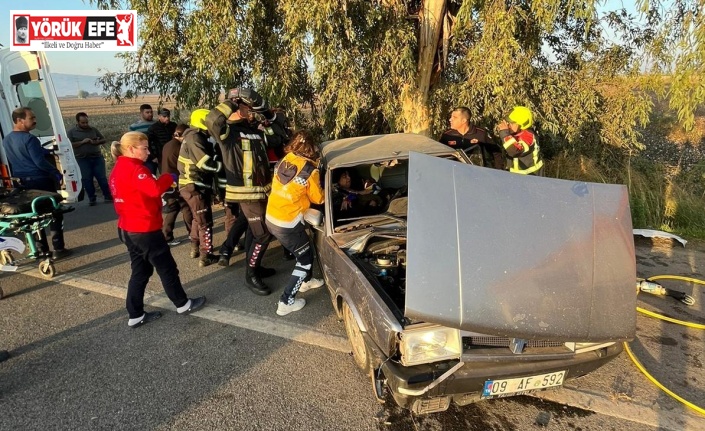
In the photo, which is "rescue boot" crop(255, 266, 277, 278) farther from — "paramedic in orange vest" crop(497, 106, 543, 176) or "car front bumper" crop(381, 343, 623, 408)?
"paramedic in orange vest" crop(497, 106, 543, 176)

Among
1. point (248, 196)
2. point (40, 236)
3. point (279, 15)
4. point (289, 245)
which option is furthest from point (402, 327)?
point (279, 15)

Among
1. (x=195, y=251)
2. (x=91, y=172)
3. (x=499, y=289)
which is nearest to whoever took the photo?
(x=499, y=289)

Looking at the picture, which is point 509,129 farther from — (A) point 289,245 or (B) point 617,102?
(B) point 617,102

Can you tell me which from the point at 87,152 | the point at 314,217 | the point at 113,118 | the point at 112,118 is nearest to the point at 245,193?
the point at 314,217

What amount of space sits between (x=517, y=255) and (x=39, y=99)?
7589mm

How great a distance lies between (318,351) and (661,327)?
3.00m

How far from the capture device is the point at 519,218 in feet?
7.70

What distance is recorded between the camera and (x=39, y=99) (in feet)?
21.3

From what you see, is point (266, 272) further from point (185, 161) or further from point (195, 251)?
point (185, 161)

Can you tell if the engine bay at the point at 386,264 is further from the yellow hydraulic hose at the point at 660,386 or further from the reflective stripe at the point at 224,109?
the reflective stripe at the point at 224,109

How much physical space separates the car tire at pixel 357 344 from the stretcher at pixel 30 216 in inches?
151

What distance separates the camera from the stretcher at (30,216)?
14.7 ft

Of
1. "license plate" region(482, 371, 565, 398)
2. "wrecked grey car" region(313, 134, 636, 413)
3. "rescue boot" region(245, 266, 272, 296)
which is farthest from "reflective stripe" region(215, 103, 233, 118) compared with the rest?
"license plate" region(482, 371, 565, 398)

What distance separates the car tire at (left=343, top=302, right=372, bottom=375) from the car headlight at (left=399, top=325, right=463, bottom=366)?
0.40m
